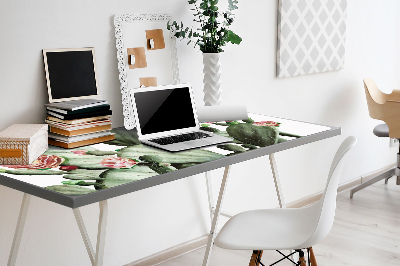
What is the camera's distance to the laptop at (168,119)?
2.33 metres

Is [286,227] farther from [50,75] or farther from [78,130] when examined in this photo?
[50,75]

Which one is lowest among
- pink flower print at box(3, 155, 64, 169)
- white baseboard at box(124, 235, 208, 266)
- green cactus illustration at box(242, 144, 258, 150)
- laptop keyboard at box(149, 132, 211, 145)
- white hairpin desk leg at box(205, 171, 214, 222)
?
white baseboard at box(124, 235, 208, 266)

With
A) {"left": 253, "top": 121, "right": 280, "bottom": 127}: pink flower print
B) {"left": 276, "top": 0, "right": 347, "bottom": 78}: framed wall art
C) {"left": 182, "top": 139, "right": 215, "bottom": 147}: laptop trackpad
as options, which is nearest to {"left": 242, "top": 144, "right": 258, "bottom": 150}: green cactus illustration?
{"left": 182, "top": 139, "right": 215, "bottom": 147}: laptop trackpad

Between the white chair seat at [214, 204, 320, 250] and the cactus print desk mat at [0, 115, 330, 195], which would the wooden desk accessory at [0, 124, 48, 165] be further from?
the white chair seat at [214, 204, 320, 250]

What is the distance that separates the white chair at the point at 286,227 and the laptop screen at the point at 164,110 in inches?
19.1

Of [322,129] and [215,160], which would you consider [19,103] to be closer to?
[215,160]

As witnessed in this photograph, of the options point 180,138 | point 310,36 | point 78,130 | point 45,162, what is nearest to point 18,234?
point 45,162

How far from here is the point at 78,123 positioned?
2264 mm

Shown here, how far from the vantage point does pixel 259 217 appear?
2.25 metres

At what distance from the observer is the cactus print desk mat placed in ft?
6.02

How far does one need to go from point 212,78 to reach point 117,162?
2.90 ft

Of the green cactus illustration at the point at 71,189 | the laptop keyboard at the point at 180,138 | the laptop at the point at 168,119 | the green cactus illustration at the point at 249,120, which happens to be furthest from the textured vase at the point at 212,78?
the green cactus illustration at the point at 71,189

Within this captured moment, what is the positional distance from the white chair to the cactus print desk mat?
269mm

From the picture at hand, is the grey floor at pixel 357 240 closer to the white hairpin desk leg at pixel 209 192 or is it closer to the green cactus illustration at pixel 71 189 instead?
the white hairpin desk leg at pixel 209 192
